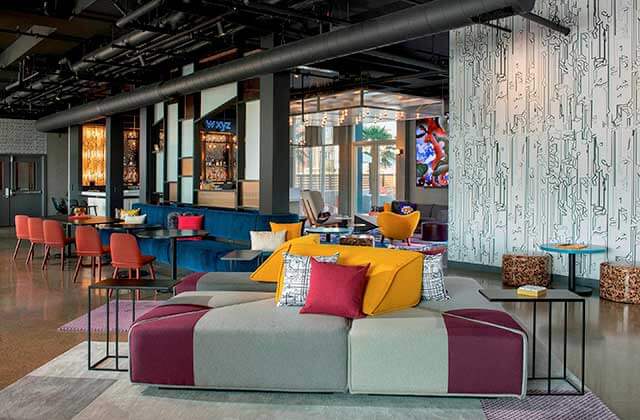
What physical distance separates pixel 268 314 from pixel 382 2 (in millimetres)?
7341

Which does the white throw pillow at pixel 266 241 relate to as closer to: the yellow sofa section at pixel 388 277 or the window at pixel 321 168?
the yellow sofa section at pixel 388 277

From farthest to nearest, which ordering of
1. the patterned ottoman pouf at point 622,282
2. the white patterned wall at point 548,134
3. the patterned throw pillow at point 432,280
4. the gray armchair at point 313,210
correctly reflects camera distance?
the gray armchair at point 313,210 < the white patterned wall at point 548,134 < the patterned ottoman pouf at point 622,282 < the patterned throw pillow at point 432,280

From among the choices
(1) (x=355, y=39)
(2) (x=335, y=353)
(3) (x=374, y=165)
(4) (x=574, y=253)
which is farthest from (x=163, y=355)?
(3) (x=374, y=165)

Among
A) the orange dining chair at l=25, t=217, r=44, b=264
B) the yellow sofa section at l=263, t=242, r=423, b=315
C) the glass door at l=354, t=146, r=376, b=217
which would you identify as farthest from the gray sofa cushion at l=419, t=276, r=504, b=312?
the glass door at l=354, t=146, r=376, b=217

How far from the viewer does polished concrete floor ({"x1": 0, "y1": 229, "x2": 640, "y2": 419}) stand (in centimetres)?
460

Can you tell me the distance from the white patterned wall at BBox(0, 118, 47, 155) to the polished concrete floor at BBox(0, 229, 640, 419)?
13290mm

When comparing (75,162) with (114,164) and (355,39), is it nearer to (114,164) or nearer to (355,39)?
(114,164)

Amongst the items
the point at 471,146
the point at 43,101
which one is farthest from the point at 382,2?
the point at 43,101

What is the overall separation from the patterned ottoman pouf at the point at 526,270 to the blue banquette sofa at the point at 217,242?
337cm

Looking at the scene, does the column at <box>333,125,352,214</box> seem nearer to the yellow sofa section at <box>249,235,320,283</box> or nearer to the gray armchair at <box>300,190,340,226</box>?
the gray armchair at <box>300,190,340,226</box>

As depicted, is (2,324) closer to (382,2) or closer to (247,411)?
(247,411)

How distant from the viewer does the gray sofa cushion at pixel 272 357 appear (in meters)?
4.20

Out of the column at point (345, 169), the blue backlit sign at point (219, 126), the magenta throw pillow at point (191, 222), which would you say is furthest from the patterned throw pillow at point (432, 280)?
the column at point (345, 169)

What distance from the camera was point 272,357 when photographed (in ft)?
13.8
